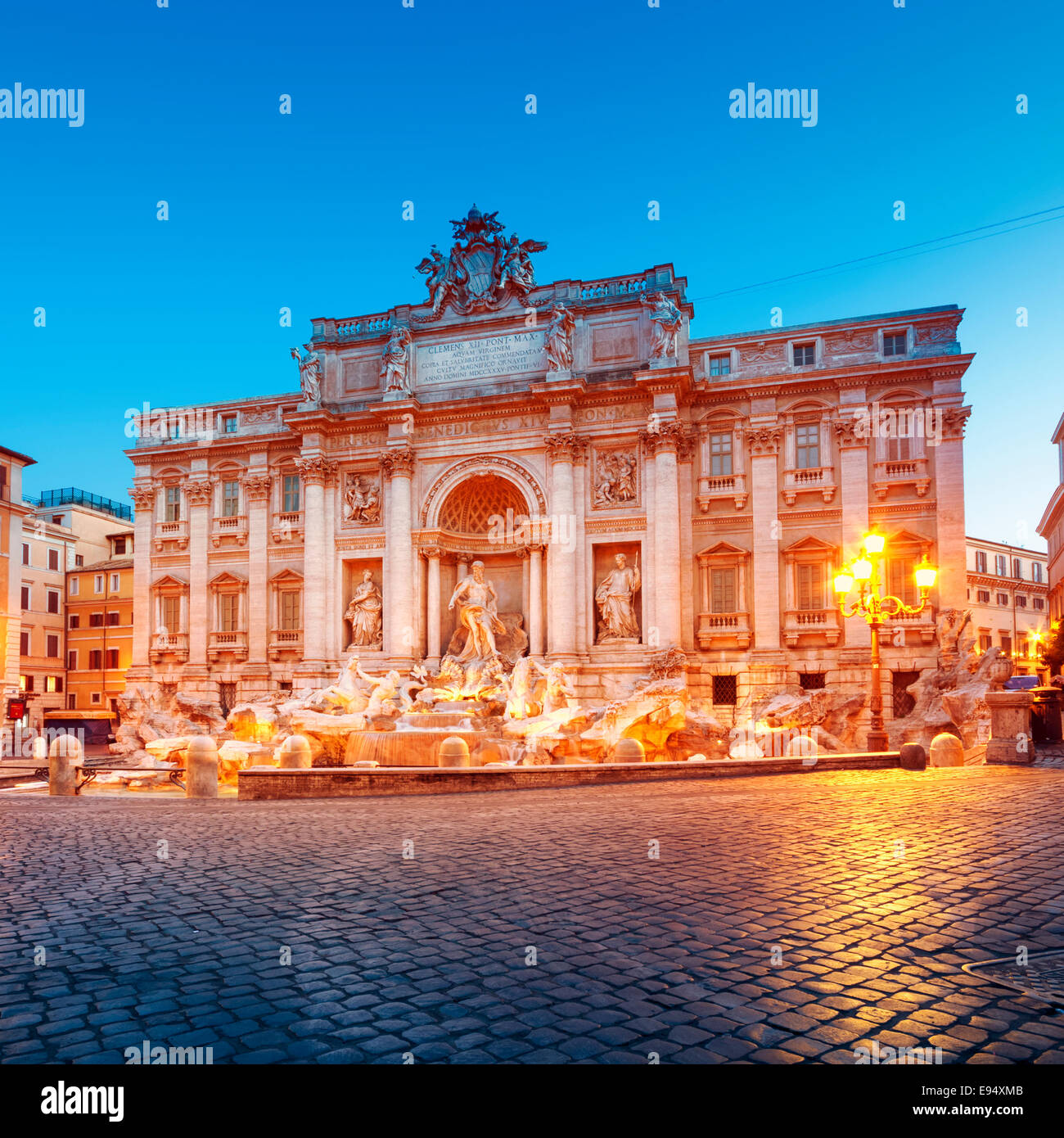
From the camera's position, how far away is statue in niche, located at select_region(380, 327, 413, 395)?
3262 cm

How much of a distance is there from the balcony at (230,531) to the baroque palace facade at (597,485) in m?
0.84

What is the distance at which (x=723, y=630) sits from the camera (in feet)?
98.1

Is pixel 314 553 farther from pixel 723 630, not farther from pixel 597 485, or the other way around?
pixel 723 630

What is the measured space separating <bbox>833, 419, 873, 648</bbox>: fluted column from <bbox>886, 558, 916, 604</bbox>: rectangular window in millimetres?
1384

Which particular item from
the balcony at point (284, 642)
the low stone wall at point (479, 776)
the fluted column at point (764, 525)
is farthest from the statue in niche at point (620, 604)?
the low stone wall at point (479, 776)

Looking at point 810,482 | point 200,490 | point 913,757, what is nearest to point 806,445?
point 810,482

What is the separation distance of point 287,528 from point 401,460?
6348 millimetres

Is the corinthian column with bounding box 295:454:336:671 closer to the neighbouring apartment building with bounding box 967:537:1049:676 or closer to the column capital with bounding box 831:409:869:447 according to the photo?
the column capital with bounding box 831:409:869:447

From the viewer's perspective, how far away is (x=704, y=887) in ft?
23.9

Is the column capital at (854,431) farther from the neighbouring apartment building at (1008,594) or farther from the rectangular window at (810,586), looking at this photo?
the neighbouring apartment building at (1008,594)

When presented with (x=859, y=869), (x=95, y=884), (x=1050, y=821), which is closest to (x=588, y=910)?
(x=859, y=869)

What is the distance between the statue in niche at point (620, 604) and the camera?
3025 cm
